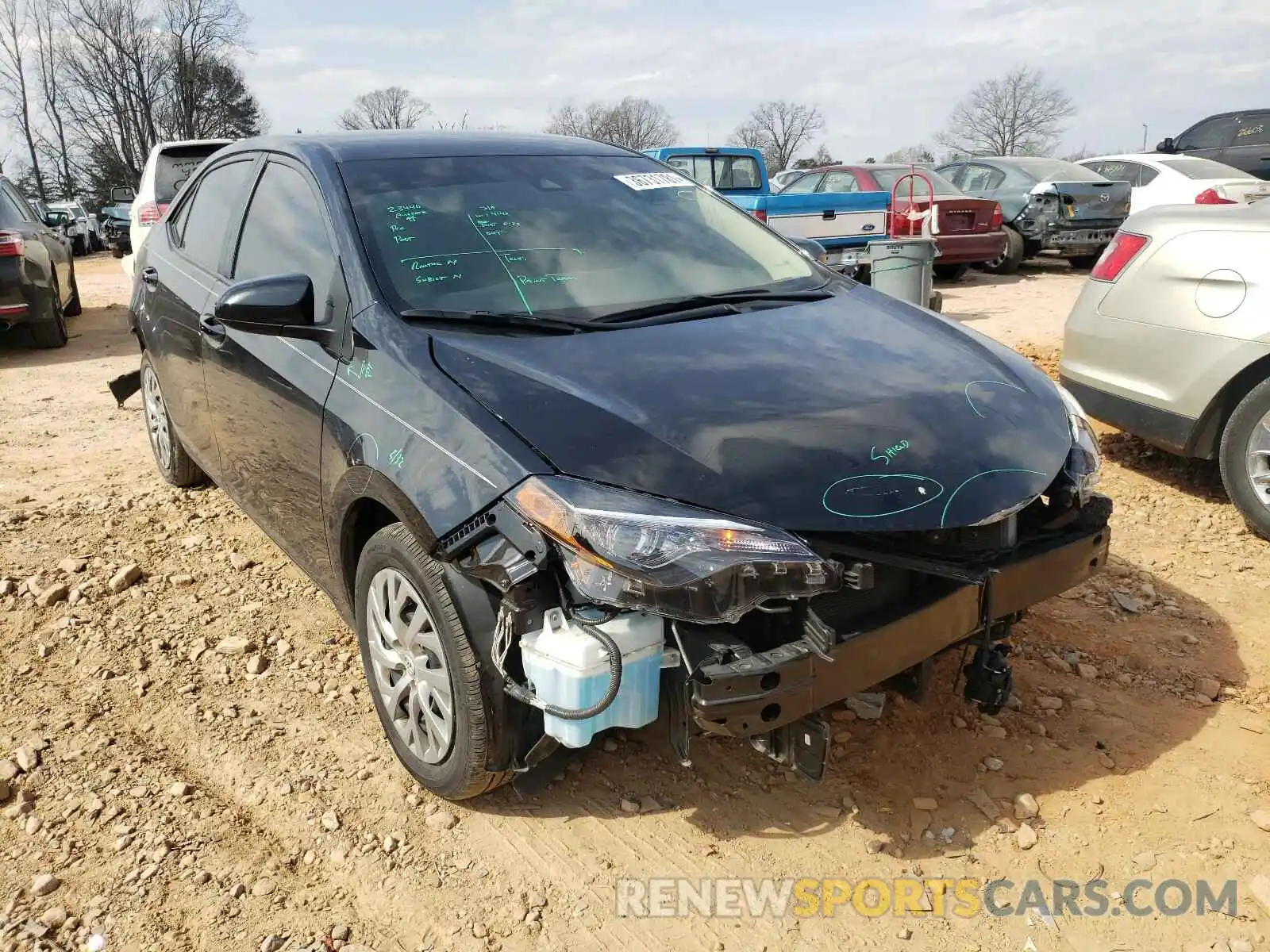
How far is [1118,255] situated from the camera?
16.0 ft

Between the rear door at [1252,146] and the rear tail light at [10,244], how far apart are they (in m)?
17.2

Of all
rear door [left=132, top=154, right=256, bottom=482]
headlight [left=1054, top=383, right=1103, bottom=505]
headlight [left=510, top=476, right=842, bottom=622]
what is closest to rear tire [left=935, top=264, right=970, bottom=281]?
rear door [left=132, top=154, right=256, bottom=482]

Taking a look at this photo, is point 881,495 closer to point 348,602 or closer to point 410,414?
point 410,414

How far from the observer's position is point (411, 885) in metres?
2.44

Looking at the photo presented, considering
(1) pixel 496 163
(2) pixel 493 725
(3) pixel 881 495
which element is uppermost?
(1) pixel 496 163

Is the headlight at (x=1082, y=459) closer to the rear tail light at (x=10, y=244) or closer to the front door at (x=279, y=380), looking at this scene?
the front door at (x=279, y=380)

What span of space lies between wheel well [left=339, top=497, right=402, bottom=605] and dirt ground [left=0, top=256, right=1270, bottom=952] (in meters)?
0.53

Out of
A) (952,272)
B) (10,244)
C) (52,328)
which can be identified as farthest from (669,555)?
(952,272)

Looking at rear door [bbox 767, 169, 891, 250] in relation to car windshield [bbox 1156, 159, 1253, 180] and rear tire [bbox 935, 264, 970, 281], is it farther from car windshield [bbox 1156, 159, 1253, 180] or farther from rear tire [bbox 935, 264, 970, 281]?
car windshield [bbox 1156, 159, 1253, 180]

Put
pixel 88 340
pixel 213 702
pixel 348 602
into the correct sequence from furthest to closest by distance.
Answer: pixel 88 340 < pixel 213 702 < pixel 348 602

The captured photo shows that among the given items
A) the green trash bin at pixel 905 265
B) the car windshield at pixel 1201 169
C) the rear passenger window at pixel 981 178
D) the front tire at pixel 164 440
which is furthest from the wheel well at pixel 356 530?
the rear passenger window at pixel 981 178

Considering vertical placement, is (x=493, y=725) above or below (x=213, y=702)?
above

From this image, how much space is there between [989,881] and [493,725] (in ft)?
4.09

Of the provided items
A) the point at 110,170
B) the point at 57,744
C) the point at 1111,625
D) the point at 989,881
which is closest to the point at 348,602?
the point at 57,744
